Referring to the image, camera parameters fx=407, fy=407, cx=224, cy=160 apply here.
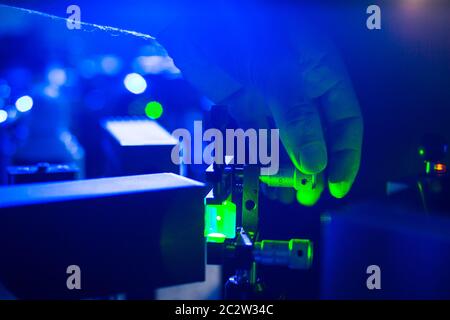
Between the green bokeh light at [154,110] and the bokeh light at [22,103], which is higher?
the bokeh light at [22,103]

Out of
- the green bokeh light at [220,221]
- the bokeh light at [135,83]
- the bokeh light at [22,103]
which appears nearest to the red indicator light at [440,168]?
the green bokeh light at [220,221]

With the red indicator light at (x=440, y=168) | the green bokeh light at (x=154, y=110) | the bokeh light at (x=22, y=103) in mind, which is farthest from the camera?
the bokeh light at (x=22, y=103)

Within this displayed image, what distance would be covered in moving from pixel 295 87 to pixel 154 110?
2.68 ft

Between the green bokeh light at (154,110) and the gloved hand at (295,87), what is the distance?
529 millimetres

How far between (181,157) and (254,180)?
309 millimetres

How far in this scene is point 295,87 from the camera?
1029 mm

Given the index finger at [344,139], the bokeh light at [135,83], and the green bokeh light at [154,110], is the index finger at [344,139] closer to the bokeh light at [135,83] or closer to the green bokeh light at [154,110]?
the green bokeh light at [154,110]

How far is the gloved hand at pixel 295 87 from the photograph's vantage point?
99 centimetres

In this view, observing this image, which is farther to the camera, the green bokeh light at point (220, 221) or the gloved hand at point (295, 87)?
the gloved hand at point (295, 87)

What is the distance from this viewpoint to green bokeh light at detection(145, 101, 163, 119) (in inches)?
63.4

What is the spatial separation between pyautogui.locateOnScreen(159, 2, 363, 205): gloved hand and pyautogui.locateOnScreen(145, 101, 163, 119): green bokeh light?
53cm

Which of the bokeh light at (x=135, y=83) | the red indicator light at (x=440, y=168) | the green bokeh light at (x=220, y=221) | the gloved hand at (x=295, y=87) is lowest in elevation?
the green bokeh light at (x=220, y=221)
